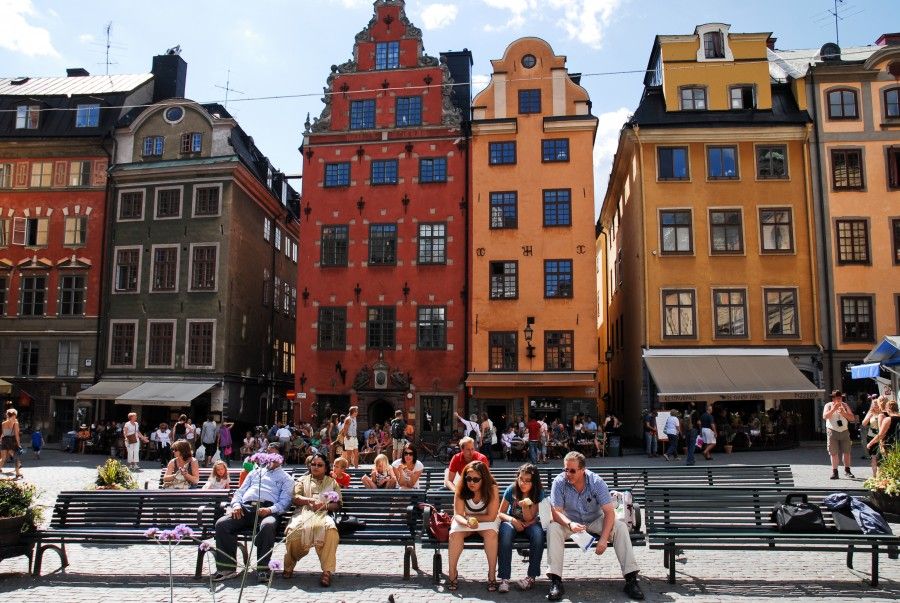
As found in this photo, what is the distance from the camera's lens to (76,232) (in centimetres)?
3381

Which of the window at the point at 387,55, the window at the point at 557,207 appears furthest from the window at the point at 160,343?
the window at the point at 557,207

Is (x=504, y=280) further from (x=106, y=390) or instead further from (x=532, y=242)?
(x=106, y=390)

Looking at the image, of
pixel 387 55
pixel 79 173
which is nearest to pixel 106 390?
pixel 79 173

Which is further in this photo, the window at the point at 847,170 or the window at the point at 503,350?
the window at the point at 503,350

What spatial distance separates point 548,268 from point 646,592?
72.1 ft

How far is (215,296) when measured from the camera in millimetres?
32125

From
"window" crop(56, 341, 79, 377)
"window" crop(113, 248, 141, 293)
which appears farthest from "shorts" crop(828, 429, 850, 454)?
"window" crop(56, 341, 79, 377)

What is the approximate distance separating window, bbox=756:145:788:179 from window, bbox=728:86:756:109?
76.1 inches

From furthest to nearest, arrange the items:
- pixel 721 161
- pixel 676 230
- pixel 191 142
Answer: pixel 191 142, pixel 721 161, pixel 676 230

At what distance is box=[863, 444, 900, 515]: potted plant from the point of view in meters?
9.80

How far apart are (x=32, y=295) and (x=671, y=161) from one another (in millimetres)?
28299

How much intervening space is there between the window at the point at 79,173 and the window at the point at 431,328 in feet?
55.6

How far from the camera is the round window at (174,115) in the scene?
1331 inches

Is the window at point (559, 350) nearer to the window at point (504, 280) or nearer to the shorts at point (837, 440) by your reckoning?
the window at point (504, 280)
